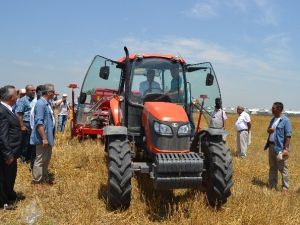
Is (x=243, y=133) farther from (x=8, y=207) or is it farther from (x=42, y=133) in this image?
(x=8, y=207)

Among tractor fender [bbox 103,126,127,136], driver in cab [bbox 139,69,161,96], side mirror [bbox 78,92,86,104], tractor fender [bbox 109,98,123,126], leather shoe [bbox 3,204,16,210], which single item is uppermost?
driver in cab [bbox 139,69,161,96]

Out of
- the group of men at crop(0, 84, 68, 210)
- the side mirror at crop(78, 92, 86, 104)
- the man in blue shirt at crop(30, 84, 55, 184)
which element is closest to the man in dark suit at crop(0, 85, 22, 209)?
the group of men at crop(0, 84, 68, 210)

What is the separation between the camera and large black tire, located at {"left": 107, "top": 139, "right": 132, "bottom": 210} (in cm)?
582

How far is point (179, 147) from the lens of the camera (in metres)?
6.10

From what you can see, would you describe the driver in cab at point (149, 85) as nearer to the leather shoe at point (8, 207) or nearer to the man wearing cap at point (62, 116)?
the leather shoe at point (8, 207)

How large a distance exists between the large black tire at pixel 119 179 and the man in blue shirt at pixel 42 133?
170 centimetres

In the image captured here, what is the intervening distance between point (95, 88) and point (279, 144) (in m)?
4.00

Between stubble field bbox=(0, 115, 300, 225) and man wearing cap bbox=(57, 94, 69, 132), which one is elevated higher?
man wearing cap bbox=(57, 94, 69, 132)

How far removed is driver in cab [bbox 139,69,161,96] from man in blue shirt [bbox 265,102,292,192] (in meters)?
2.73

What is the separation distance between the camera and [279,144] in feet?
28.0

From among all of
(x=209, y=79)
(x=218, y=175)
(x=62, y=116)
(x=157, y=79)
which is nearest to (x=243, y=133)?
(x=209, y=79)

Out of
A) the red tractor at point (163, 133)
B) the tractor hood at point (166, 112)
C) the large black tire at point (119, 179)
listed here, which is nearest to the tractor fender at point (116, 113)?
the red tractor at point (163, 133)

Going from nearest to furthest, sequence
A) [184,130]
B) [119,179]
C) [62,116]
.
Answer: [119,179] < [184,130] < [62,116]

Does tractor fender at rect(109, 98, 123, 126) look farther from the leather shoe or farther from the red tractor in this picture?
the leather shoe
